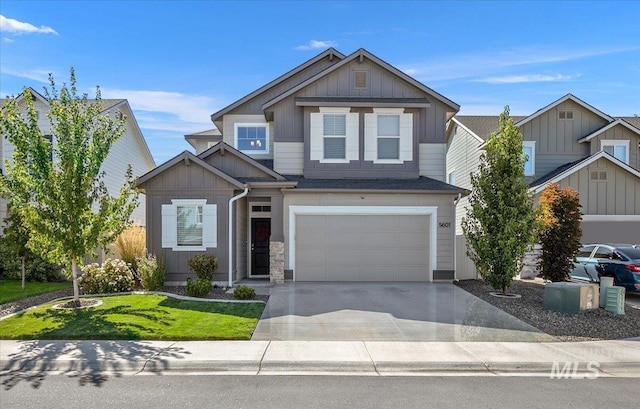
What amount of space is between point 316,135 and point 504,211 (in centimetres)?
700

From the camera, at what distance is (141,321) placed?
8781 mm

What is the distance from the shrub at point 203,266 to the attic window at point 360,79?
833 centimetres

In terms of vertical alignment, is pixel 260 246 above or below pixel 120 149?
below

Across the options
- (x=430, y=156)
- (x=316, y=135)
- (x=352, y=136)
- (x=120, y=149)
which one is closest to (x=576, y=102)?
(x=430, y=156)

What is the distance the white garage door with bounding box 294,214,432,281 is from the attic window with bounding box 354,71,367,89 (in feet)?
16.5

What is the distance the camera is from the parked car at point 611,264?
40.2ft

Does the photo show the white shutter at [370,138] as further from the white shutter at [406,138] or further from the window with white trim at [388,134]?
the white shutter at [406,138]

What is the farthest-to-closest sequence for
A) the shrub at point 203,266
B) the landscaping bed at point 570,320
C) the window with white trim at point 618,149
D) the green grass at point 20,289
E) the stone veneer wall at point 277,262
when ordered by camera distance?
the window with white trim at point 618,149 → the stone veneer wall at point 277,262 → the shrub at point 203,266 → the green grass at point 20,289 → the landscaping bed at point 570,320

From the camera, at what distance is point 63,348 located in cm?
721

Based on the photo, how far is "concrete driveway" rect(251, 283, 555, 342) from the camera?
318 inches

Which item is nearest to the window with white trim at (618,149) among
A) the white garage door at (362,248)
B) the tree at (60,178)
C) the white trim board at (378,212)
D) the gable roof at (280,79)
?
the white trim board at (378,212)

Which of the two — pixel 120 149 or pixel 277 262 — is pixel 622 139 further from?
pixel 120 149

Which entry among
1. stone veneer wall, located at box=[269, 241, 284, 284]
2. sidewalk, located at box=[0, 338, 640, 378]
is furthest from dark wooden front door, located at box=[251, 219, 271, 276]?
sidewalk, located at box=[0, 338, 640, 378]

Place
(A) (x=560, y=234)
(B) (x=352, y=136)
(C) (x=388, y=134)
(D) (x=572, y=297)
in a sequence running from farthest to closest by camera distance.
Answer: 1. (C) (x=388, y=134)
2. (B) (x=352, y=136)
3. (A) (x=560, y=234)
4. (D) (x=572, y=297)
